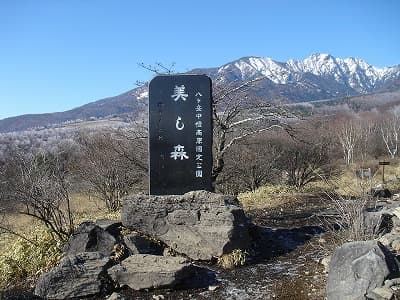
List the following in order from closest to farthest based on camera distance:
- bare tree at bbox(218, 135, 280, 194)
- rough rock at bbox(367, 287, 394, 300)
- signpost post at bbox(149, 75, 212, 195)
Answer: rough rock at bbox(367, 287, 394, 300) < signpost post at bbox(149, 75, 212, 195) < bare tree at bbox(218, 135, 280, 194)

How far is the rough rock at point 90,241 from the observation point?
20.0 ft

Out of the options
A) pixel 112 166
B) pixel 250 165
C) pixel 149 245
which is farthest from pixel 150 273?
pixel 250 165

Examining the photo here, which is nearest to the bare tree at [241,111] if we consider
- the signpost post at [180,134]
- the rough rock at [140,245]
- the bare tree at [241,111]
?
the bare tree at [241,111]

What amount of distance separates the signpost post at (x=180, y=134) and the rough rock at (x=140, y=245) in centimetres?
89

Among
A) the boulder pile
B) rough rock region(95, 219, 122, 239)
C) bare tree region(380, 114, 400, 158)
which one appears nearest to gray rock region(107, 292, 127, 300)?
the boulder pile

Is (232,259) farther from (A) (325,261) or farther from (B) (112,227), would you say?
(B) (112,227)

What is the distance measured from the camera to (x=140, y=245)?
20.7 ft

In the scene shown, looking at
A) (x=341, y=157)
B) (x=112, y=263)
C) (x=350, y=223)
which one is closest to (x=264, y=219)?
(x=350, y=223)

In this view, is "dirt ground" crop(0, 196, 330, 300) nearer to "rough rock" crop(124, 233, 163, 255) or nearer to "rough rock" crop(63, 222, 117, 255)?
"rough rock" crop(124, 233, 163, 255)

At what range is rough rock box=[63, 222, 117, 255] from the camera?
6.11 m

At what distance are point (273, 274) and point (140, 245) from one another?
201 cm

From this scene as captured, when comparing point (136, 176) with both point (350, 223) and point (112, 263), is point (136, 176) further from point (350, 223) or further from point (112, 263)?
point (350, 223)

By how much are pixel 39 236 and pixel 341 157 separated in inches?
569

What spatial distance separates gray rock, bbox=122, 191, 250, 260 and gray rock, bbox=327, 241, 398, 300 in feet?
6.94
